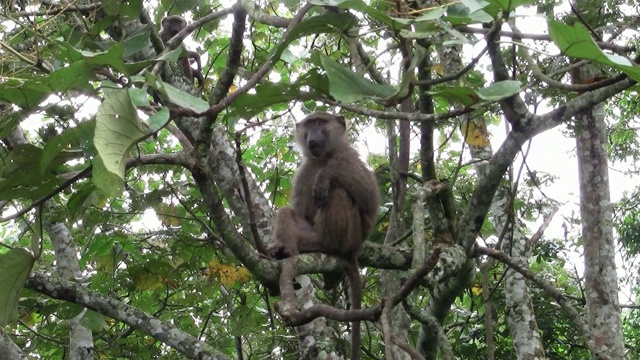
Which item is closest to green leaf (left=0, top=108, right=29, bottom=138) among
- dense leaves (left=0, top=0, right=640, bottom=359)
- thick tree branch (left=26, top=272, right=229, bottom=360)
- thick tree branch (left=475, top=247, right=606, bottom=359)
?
dense leaves (left=0, top=0, right=640, bottom=359)

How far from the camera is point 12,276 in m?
3.34

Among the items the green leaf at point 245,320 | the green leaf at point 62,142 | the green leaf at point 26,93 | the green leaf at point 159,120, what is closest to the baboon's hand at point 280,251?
the green leaf at point 245,320

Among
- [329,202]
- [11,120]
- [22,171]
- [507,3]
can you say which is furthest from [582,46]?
[329,202]

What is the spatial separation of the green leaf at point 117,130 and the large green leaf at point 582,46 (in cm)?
130

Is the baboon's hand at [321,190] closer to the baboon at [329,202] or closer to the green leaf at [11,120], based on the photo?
the baboon at [329,202]

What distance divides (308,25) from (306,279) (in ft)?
8.70

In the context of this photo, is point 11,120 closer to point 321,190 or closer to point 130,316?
point 130,316

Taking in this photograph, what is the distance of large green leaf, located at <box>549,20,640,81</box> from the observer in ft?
7.17

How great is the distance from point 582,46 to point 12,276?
2.56 meters

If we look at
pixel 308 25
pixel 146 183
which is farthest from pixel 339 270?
pixel 146 183


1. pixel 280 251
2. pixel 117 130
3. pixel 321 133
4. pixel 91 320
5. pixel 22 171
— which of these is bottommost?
pixel 117 130

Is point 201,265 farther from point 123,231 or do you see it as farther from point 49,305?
point 49,305

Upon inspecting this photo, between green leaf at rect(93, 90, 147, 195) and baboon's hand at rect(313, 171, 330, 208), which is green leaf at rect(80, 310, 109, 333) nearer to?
baboon's hand at rect(313, 171, 330, 208)

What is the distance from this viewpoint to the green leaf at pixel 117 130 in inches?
87.4
